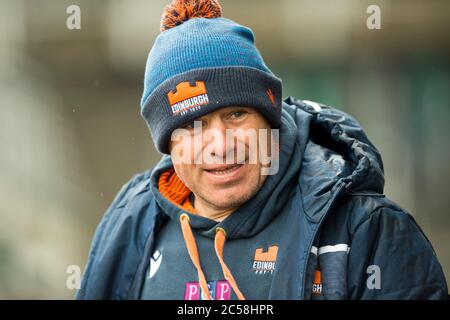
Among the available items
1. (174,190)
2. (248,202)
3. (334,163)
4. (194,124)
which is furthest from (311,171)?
(174,190)

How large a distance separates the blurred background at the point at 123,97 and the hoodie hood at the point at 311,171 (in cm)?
336

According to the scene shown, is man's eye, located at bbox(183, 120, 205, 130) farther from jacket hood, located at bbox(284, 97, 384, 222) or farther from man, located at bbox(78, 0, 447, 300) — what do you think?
jacket hood, located at bbox(284, 97, 384, 222)

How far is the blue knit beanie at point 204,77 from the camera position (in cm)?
212

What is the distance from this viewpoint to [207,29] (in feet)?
7.23

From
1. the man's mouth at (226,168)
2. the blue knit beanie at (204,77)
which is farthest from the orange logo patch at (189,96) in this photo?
the man's mouth at (226,168)

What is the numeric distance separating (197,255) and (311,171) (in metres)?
0.46

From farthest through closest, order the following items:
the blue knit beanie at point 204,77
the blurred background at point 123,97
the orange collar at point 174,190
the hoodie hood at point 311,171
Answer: the blurred background at point 123,97, the orange collar at point 174,190, the blue knit beanie at point 204,77, the hoodie hood at point 311,171

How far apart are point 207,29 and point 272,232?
0.69m

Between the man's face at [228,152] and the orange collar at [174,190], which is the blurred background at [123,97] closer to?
the orange collar at [174,190]

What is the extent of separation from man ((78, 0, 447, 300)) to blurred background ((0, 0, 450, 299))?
3.36 m

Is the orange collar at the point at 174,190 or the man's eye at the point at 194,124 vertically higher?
the man's eye at the point at 194,124

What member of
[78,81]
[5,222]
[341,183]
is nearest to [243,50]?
[341,183]

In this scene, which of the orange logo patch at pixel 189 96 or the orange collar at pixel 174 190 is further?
the orange collar at pixel 174 190

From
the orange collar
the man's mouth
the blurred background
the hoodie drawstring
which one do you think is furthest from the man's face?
the blurred background
